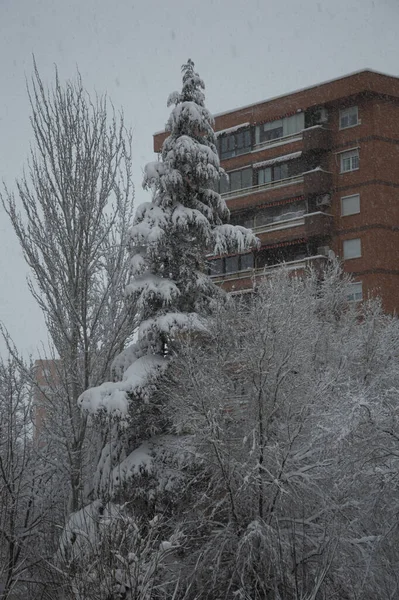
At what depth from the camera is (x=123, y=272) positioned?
2092cm

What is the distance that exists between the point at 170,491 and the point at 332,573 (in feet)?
12.1

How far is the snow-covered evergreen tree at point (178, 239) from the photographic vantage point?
18109 millimetres

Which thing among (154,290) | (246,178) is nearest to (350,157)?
(246,178)

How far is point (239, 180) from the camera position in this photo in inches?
1734

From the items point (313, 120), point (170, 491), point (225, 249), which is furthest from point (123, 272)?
point (313, 120)

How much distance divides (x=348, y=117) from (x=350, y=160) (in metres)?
2.07

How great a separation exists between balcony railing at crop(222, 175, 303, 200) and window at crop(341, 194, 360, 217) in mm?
2451

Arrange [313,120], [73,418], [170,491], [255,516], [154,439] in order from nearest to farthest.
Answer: [255,516], [170,491], [154,439], [73,418], [313,120]

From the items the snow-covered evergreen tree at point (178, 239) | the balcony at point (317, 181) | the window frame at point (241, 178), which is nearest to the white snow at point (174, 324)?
the snow-covered evergreen tree at point (178, 239)

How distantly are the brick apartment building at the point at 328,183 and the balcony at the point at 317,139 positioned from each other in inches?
1.8

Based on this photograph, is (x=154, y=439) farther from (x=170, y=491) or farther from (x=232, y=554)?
(x=232, y=554)

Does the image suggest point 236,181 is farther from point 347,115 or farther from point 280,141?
point 347,115

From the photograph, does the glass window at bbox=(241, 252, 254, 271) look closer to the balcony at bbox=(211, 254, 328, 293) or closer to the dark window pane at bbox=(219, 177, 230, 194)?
the balcony at bbox=(211, 254, 328, 293)

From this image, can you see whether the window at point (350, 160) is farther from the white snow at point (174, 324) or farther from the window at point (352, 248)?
the white snow at point (174, 324)
